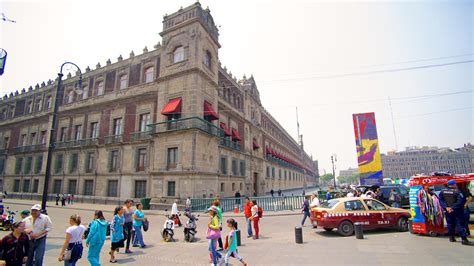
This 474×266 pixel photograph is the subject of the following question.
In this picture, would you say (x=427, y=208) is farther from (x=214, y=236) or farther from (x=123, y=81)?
(x=123, y=81)

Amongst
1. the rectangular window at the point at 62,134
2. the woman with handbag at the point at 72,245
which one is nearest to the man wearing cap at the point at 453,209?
the woman with handbag at the point at 72,245

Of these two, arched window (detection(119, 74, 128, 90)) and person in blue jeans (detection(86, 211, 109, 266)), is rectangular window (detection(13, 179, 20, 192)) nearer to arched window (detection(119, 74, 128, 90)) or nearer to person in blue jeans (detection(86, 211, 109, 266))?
arched window (detection(119, 74, 128, 90))

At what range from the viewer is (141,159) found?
23.3 m

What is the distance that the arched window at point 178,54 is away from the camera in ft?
74.8

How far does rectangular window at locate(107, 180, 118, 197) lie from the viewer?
79.5 ft

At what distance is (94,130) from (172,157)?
13512 millimetres

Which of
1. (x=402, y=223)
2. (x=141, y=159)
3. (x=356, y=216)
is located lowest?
(x=402, y=223)

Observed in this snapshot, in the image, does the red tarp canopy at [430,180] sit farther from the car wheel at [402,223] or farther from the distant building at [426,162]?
the distant building at [426,162]

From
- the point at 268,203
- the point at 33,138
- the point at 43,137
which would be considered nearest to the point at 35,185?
the point at 43,137

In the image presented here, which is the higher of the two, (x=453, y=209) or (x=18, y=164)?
(x=18, y=164)

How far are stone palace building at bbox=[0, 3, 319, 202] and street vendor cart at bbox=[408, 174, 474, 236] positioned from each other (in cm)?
1464

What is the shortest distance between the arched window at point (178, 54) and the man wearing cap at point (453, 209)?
2145cm

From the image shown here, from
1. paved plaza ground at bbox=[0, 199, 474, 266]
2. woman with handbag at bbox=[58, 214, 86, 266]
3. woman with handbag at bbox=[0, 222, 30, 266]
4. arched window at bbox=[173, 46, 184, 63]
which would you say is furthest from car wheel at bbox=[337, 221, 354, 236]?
arched window at bbox=[173, 46, 184, 63]

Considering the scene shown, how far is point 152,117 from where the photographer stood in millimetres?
23391
